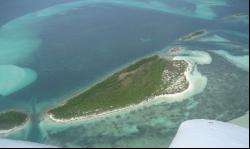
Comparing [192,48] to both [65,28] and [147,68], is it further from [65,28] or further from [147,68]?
[65,28]

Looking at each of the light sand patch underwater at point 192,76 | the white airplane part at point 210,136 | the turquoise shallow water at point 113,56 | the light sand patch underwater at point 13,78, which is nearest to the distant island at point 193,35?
the turquoise shallow water at point 113,56

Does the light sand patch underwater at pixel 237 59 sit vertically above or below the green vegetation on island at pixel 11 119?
above

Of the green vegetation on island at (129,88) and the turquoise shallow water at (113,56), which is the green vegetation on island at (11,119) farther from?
the green vegetation on island at (129,88)

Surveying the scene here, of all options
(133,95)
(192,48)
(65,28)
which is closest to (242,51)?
(192,48)

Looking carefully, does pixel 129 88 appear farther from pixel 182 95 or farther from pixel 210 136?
pixel 210 136

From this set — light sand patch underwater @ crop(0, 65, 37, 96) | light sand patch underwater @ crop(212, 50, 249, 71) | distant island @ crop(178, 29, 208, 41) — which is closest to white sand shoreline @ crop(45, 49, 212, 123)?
light sand patch underwater @ crop(212, 50, 249, 71)

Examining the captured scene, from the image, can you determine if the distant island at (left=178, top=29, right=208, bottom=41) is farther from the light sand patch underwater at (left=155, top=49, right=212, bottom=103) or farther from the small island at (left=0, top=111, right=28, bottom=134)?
the small island at (left=0, top=111, right=28, bottom=134)
